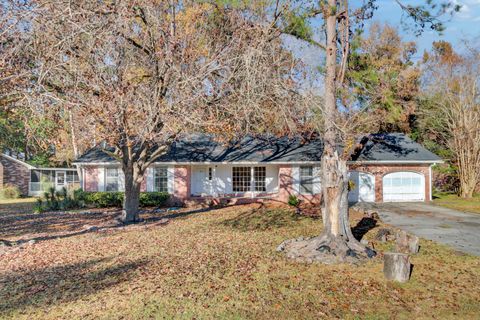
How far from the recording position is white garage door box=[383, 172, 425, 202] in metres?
20.9

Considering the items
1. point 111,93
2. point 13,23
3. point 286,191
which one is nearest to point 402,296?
point 111,93

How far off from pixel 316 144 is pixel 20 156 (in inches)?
1643

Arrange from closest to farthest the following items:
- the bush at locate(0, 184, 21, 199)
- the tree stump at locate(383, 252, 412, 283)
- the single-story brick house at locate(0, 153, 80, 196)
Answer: the tree stump at locate(383, 252, 412, 283) < the bush at locate(0, 184, 21, 199) < the single-story brick house at locate(0, 153, 80, 196)

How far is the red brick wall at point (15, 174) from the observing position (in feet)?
103

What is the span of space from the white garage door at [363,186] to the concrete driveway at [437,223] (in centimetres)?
136

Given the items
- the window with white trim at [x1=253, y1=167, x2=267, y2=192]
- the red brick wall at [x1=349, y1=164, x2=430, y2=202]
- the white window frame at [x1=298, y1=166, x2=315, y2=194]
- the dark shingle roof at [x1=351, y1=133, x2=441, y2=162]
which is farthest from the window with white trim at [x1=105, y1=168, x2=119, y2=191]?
the dark shingle roof at [x1=351, y1=133, x2=441, y2=162]

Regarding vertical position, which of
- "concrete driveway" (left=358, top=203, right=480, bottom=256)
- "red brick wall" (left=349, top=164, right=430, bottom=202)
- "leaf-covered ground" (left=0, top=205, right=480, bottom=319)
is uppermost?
"red brick wall" (left=349, top=164, right=430, bottom=202)

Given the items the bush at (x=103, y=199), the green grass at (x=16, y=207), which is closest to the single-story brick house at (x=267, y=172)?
the bush at (x=103, y=199)

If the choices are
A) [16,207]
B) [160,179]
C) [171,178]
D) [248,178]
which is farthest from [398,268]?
[16,207]

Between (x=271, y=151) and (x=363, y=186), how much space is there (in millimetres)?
5740

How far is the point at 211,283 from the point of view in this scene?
6.74m

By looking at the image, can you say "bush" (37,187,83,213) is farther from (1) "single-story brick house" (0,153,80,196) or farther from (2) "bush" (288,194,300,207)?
(2) "bush" (288,194,300,207)

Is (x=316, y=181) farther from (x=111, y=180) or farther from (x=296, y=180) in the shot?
(x=111, y=180)

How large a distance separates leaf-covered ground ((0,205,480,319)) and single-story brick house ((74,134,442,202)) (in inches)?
367
